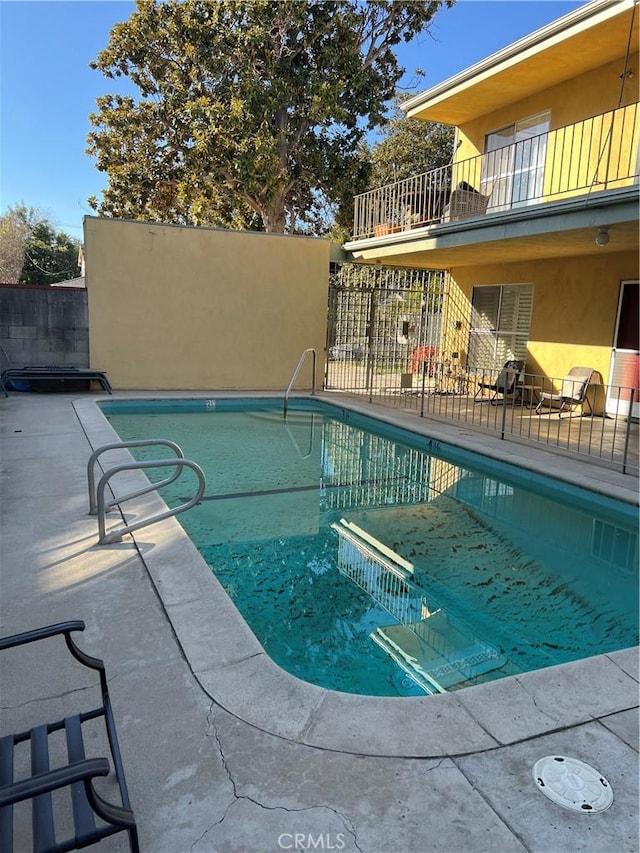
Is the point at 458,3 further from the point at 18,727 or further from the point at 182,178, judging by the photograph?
the point at 18,727

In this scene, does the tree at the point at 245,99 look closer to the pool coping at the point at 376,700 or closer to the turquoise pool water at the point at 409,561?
the turquoise pool water at the point at 409,561

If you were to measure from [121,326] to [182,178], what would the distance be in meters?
9.11

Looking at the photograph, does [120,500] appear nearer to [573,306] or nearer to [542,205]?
[542,205]

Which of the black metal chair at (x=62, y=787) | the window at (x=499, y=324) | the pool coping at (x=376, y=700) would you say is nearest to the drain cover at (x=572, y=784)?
the pool coping at (x=376, y=700)

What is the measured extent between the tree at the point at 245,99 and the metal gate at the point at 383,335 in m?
5.30

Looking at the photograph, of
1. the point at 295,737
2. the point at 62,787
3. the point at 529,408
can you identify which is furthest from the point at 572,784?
the point at 529,408

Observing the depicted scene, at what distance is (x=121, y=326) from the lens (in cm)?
1159

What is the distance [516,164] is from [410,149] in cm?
1390

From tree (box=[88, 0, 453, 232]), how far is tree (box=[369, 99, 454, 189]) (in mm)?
6041

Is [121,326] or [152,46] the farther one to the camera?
[152,46]

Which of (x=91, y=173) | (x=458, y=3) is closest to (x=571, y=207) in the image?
(x=458, y=3)

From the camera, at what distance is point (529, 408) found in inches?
431

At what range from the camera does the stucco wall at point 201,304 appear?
1141 centimetres

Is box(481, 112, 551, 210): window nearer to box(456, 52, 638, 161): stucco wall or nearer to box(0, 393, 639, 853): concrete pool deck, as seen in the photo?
Answer: box(456, 52, 638, 161): stucco wall
